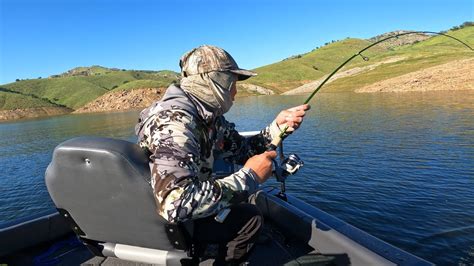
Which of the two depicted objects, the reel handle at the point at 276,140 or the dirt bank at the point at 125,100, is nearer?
the reel handle at the point at 276,140

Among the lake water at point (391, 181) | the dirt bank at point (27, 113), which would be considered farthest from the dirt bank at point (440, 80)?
the dirt bank at point (27, 113)

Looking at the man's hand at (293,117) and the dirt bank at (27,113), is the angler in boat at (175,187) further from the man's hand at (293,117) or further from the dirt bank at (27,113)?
the dirt bank at (27,113)

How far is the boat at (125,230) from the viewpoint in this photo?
9.30ft

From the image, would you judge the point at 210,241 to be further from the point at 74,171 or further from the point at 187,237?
the point at 74,171

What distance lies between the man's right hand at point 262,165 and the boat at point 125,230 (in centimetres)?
78

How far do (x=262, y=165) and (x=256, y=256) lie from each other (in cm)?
226

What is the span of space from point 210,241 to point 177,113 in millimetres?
1349

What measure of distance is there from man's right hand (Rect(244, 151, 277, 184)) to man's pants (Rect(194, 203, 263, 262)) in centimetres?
62

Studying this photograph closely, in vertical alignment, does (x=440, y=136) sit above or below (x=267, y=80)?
below

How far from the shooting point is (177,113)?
2.72 m

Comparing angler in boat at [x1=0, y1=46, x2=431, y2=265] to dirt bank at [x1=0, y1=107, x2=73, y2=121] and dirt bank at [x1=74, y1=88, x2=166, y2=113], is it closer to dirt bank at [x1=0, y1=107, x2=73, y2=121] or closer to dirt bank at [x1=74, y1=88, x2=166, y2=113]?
dirt bank at [x1=74, y1=88, x2=166, y2=113]

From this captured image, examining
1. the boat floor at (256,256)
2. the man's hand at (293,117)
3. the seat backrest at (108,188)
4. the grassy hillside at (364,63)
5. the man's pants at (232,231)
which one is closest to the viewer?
the seat backrest at (108,188)

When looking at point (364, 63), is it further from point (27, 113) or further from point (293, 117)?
point (293, 117)

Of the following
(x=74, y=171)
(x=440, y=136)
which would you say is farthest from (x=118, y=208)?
(x=440, y=136)
